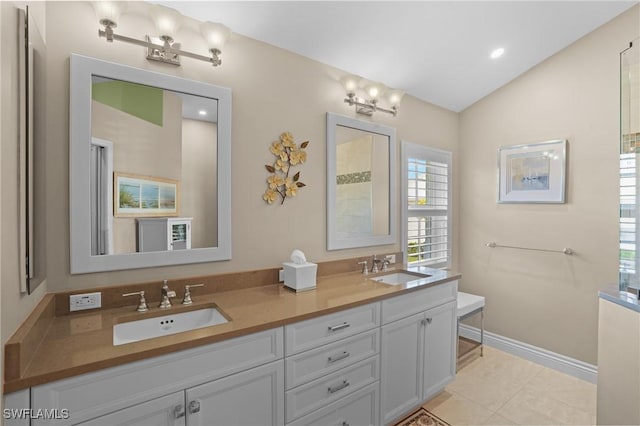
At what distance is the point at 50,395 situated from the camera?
935 mm

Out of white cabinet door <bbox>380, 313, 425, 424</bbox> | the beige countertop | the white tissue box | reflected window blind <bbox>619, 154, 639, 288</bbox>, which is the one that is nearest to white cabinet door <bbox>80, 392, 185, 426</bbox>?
the beige countertop

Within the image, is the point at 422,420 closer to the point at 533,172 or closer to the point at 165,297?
the point at 165,297

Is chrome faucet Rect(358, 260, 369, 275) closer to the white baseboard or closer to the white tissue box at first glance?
the white tissue box

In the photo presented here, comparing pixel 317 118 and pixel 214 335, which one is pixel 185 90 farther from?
pixel 214 335

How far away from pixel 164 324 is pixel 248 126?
1.24 m

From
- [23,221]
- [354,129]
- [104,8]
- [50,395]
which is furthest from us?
[354,129]

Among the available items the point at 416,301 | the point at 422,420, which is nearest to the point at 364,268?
the point at 416,301

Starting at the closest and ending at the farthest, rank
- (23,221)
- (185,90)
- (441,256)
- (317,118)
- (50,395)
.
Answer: (50,395) → (23,221) → (185,90) → (317,118) → (441,256)

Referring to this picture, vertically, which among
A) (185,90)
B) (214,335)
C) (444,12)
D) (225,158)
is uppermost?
(444,12)

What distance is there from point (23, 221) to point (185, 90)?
1009 mm

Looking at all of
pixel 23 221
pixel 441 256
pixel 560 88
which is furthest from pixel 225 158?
pixel 560 88

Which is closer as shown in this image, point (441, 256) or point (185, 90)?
point (185, 90)

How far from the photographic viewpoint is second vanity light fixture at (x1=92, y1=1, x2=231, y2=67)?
142cm

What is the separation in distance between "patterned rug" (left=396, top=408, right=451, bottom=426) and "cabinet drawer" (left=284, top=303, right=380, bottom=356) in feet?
2.68
